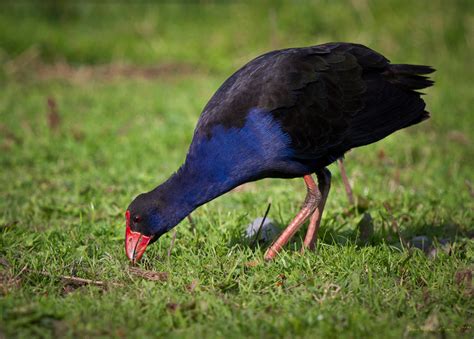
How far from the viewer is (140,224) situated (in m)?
3.42

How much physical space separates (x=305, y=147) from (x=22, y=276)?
1.52 meters

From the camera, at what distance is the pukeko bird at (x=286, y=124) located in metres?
3.41

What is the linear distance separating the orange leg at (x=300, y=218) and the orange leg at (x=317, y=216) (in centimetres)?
8

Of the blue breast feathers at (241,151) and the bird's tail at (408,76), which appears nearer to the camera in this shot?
the blue breast feathers at (241,151)

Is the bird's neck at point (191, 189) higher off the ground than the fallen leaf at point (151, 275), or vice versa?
the bird's neck at point (191, 189)

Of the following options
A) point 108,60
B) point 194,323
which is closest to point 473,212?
point 194,323

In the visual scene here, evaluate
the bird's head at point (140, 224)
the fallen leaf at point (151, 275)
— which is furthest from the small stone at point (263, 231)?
the fallen leaf at point (151, 275)

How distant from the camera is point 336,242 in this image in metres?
3.73

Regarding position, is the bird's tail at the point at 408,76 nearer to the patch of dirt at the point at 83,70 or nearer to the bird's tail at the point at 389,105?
the bird's tail at the point at 389,105

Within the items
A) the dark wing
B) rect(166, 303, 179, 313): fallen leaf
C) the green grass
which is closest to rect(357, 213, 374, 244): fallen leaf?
the green grass

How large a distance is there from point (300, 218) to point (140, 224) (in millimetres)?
854

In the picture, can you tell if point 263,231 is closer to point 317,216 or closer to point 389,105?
point 317,216

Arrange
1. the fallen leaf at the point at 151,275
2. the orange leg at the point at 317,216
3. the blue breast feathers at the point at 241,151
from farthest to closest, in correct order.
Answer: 1. the orange leg at the point at 317,216
2. the blue breast feathers at the point at 241,151
3. the fallen leaf at the point at 151,275

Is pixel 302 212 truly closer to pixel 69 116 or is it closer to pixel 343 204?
pixel 343 204
